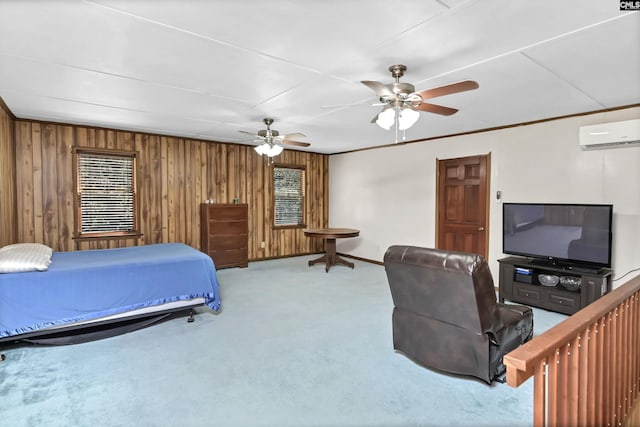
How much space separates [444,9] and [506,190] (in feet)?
11.8

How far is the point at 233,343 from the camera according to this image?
305cm

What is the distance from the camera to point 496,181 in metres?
4.86

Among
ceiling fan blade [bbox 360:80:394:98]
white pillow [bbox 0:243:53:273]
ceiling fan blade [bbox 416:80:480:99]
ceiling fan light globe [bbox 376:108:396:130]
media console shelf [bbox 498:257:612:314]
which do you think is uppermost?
ceiling fan blade [bbox 360:80:394:98]

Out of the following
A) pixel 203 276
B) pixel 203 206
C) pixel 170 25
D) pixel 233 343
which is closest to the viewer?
pixel 170 25

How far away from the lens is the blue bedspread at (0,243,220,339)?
285 centimetres

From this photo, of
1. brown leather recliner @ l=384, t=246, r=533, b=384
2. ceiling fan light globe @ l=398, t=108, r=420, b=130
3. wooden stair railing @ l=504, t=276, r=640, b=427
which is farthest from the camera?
ceiling fan light globe @ l=398, t=108, r=420, b=130

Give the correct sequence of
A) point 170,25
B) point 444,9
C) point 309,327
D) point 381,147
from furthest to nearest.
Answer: point 381,147
point 309,327
point 170,25
point 444,9

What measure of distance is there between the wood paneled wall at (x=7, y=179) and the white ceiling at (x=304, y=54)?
0.92ft

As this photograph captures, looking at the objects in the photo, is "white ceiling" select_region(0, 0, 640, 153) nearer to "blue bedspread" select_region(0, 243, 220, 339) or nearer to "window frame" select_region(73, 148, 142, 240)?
"window frame" select_region(73, 148, 142, 240)

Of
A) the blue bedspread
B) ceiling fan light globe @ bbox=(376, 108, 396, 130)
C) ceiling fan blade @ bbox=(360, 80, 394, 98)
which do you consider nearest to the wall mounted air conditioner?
ceiling fan light globe @ bbox=(376, 108, 396, 130)

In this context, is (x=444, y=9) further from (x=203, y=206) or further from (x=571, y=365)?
(x=203, y=206)

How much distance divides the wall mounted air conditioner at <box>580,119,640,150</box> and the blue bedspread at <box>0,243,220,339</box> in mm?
4625

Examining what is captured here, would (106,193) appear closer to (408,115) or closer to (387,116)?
(387,116)

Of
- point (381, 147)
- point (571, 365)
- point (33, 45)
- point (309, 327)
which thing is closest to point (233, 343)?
point (309, 327)
